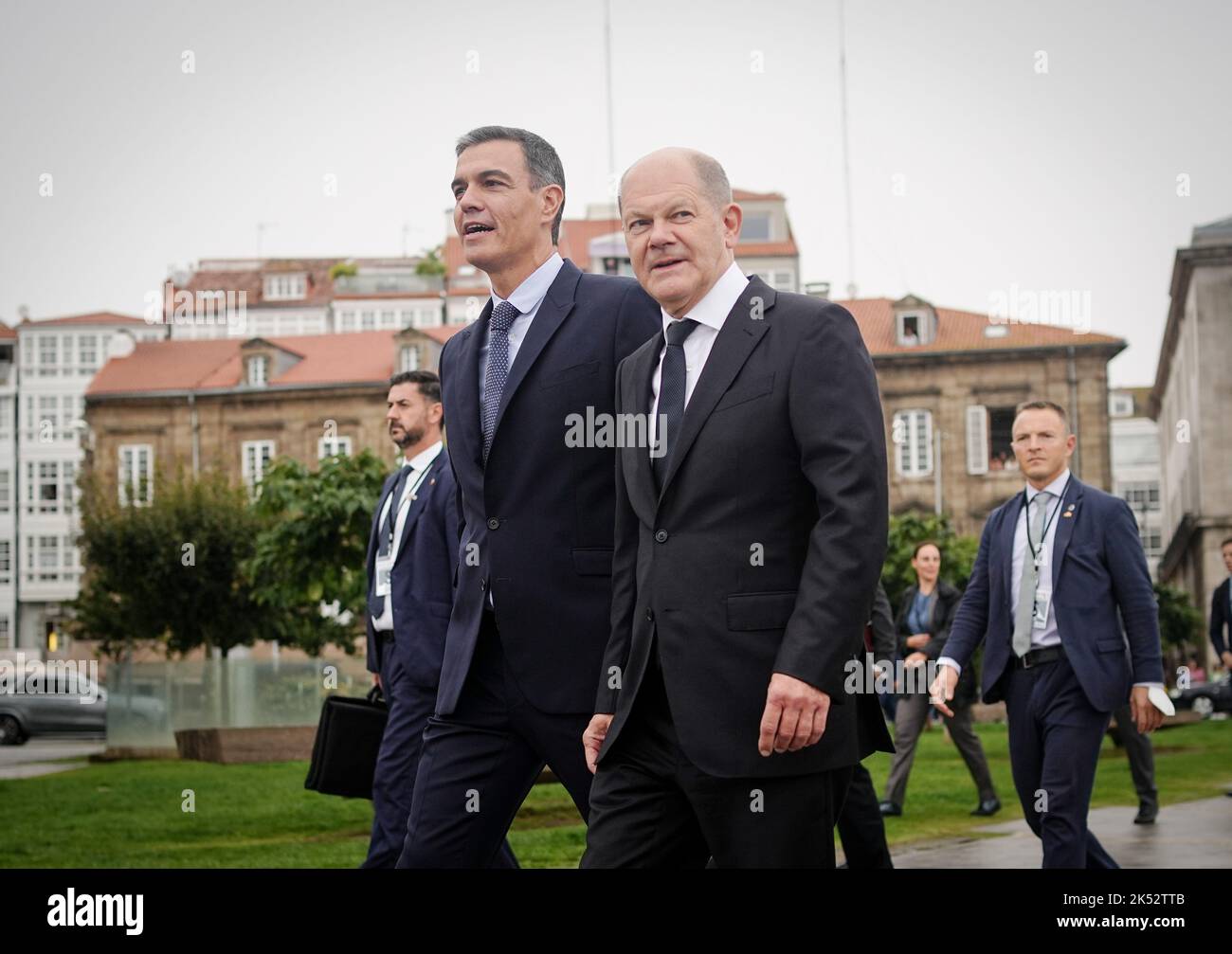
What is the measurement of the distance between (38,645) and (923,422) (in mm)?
43895

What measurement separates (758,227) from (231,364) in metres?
26.1

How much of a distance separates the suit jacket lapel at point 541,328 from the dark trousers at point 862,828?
11.7ft

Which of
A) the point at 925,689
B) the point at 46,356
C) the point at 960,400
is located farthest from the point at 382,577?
the point at 46,356

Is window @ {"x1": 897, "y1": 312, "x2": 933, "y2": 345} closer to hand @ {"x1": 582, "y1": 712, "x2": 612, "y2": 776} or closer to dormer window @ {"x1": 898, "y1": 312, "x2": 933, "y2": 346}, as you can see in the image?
dormer window @ {"x1": 898, "y1": 312, "x2": 933, "y2": 346}

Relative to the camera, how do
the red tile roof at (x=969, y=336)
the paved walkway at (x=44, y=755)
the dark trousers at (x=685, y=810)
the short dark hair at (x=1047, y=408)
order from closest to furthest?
the dark trousers at (x=685, y=810) → the short dark hair at (x=1047, y=408) → the paved walkway at (x=44, y=755) → the red tile roof at (x=969, y=336)

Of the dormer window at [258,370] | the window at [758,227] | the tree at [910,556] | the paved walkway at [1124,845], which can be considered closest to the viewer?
the paved walkway at [1124,845]

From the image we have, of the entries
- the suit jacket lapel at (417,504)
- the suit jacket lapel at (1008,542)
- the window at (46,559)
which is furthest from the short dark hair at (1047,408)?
the window at (46,559)

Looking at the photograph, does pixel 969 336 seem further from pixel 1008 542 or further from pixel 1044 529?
pixel 1044 529

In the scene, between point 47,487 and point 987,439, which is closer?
Answer: point 987,439

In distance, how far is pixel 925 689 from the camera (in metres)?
12.6

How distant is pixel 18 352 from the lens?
83.2 metres

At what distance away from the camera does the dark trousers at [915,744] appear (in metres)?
12.8

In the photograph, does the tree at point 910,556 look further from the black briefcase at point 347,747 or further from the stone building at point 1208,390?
the black briefcase at point 347,747

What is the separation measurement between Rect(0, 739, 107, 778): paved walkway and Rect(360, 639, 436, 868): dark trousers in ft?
54.1
